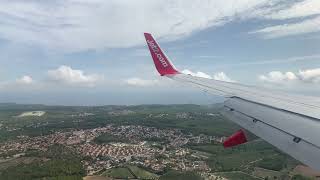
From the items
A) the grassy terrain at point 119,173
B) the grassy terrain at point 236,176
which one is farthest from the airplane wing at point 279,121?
the grassy terrain at point 119,173

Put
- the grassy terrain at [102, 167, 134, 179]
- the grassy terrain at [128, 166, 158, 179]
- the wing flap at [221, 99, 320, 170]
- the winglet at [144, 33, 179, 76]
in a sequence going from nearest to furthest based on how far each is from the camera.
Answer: the wing flap at [221, 99, 320, 170]
the winglet at [144, 33, 179, 76]
the grassy terrain at [102, 167, 134, 179]
the grassy terrain at [128, 166, 158, 179]

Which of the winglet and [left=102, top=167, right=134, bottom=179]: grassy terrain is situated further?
[left=102, top=167, right=134, bottom=179]: grassy terrain

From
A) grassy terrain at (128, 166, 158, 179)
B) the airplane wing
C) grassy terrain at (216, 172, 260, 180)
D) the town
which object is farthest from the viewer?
the town

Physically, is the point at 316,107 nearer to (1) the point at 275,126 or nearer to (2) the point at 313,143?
(1) the point at 275,126

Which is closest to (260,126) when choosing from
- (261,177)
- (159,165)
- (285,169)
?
(261,177)

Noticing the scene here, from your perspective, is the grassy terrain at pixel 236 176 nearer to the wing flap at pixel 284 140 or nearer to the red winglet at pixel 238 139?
the red winglet at pixel 238 139

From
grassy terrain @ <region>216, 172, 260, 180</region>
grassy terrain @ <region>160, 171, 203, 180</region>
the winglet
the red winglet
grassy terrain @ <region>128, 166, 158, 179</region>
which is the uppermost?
the winglet

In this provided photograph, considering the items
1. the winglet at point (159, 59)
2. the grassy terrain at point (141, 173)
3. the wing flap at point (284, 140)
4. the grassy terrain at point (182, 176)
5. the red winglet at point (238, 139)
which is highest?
the winglet at point (159, 59)

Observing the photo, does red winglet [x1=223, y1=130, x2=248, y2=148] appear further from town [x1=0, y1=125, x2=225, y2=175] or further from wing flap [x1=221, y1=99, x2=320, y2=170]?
town [x1=0, y1=125, x2=225, y2=175]

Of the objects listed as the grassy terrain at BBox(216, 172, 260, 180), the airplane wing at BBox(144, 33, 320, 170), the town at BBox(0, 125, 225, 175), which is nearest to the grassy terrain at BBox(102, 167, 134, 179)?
the town at BBox(0, 125, 225, 175)
